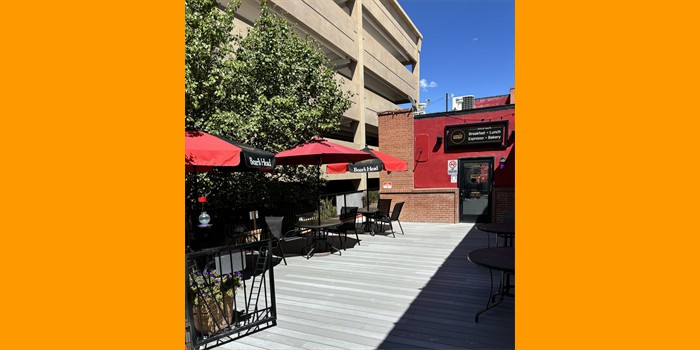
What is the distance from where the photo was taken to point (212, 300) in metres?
3.52

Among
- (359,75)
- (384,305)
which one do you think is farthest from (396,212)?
(359,75)

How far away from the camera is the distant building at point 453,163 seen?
11.4 metres

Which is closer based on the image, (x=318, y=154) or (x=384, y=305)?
(x=384, y=305)

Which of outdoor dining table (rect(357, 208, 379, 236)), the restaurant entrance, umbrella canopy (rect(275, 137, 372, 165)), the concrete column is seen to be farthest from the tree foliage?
the concrete column

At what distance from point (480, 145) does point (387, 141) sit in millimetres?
3505

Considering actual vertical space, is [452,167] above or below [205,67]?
below

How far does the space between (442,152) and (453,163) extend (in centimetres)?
58

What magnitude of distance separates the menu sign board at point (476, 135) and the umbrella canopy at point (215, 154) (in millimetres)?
8667

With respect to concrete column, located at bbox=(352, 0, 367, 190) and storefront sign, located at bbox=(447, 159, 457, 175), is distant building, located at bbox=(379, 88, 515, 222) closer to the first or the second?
storefront sign, located at bbox=(447, 159, 457, 175)

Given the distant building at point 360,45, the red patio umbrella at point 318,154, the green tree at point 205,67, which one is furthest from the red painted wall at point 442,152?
the green tree at point 205,67

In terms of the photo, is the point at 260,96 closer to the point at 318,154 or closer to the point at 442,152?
the point at 318,154
